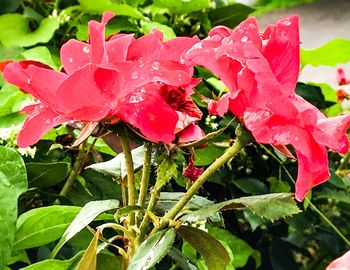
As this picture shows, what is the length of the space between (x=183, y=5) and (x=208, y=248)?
23.1 inches

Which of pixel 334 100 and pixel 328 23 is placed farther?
pixel 328 23

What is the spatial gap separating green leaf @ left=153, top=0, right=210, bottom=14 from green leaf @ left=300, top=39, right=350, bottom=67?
0.50ft

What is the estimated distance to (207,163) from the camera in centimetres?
83

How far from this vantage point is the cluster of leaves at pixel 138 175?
56 cm

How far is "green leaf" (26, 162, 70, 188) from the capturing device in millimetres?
704

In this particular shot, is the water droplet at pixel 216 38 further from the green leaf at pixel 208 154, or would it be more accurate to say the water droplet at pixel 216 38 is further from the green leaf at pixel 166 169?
the green leaf at pixel 208 154

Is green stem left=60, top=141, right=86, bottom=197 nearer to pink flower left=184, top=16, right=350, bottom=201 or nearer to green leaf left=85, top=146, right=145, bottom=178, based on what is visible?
green leaf left=85, top=146, right=145, bottom=178

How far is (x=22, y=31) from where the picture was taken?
1030 millimetres

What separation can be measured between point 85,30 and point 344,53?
349mm

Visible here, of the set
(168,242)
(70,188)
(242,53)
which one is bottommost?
(70,188)

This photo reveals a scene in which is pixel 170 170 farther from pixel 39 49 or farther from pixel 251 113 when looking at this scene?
pixel 39 49

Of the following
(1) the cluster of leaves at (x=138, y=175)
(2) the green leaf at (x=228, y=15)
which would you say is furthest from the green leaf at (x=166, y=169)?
(2) the green leaf at (x=228, y=15)

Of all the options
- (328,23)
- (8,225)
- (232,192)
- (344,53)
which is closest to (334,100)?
(344,53)

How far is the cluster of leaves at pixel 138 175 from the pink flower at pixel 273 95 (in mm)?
53
